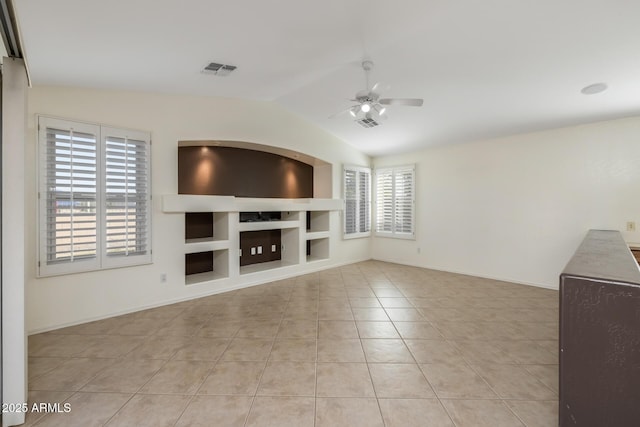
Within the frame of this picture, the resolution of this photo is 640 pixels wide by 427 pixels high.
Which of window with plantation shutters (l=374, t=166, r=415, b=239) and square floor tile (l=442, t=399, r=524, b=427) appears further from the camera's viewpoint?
window with plantation shutters (l=374, t=166, r=415, b=239)

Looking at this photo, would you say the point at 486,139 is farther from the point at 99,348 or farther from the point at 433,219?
the point at 99,348

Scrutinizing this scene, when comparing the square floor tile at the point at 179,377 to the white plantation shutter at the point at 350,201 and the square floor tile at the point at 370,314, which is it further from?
the white plantation shutter at the point at 350,201

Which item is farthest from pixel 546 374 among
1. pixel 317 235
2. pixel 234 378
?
pixel 317 235

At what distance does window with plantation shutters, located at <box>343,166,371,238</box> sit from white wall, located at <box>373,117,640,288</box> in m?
1.07

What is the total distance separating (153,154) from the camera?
12.1ft

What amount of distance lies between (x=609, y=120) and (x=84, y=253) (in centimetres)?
703

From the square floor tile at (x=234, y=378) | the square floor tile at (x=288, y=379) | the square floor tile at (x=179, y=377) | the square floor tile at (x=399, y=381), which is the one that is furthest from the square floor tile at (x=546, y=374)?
the square floor tile at (x=179, y=377)

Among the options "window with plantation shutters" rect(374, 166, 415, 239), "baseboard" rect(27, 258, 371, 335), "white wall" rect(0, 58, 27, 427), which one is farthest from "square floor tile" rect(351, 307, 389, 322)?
"window with plantation shutters" rect(374, 166, 415, 239)

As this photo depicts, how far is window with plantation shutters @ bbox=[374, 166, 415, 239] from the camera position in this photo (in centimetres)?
617

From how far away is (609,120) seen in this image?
3971mm

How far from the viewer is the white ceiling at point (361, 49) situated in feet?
7.13

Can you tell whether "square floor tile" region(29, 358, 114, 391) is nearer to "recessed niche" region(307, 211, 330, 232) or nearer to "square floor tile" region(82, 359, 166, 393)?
"square floor tile" region(82, 359, 166, 393)

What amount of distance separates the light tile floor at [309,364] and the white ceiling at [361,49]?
2.45m

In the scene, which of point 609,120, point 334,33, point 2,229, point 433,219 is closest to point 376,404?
point 2,229
